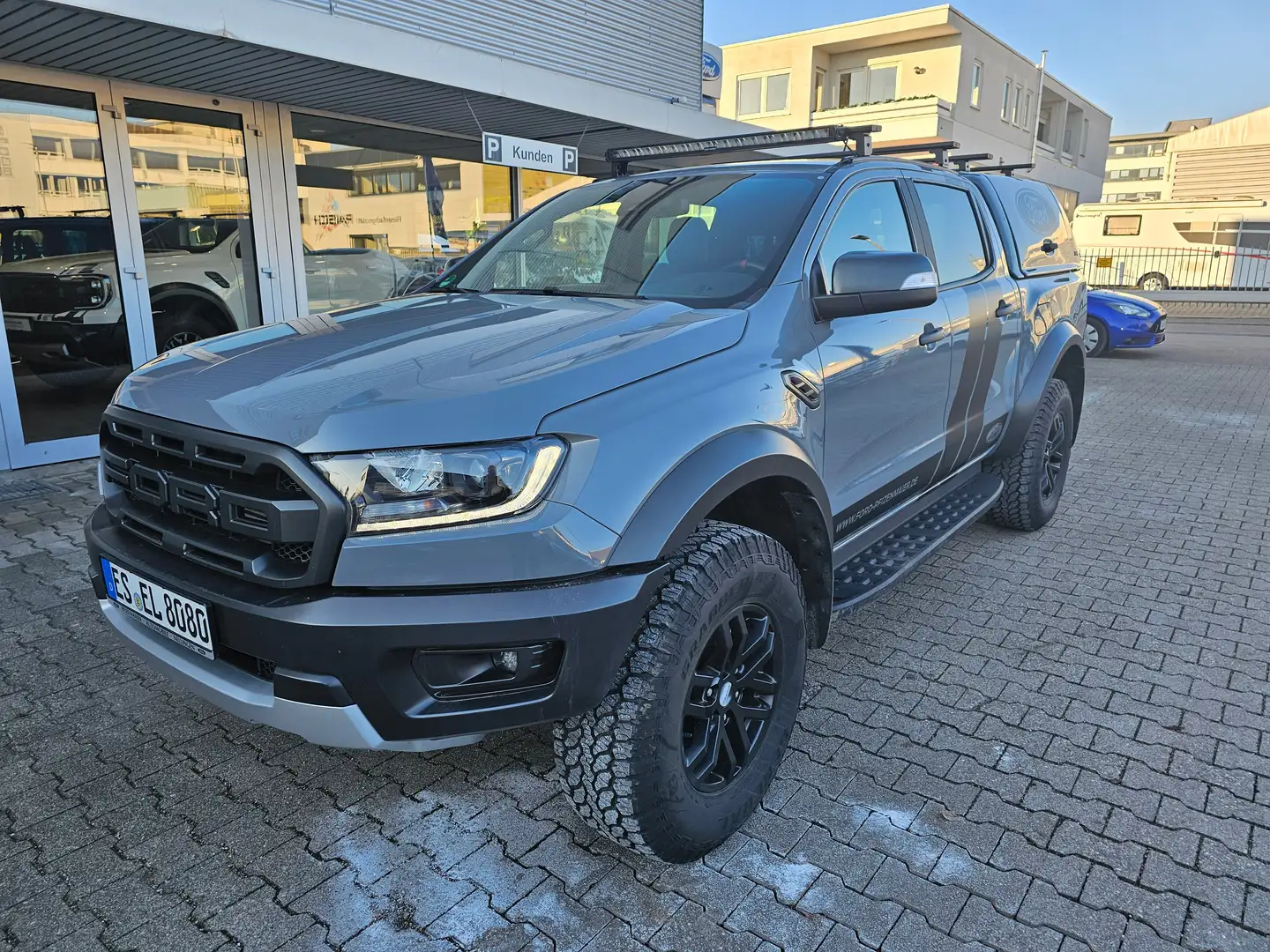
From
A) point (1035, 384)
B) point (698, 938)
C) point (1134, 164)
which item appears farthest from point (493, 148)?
point (1134, 164)

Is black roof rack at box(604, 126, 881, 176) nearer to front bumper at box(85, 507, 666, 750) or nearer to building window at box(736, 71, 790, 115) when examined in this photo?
front bumper at box(85, 507, 666, 750)

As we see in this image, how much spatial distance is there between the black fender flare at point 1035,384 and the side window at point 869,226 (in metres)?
1.45

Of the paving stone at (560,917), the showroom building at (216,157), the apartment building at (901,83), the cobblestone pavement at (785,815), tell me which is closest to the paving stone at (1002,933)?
the cobblestone pavement at (785,815)

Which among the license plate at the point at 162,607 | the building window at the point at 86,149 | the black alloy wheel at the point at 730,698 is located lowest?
the black alloy wheel at the point at 730,698

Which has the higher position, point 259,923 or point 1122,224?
point 1122,224

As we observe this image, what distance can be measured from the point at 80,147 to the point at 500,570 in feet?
20.8

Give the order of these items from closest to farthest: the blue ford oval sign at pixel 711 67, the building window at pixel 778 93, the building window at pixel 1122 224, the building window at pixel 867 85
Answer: the blue ford oval sign at pixel 711 67 → the building window at pixel 1122 224 → the building window at pixel 867 85 → the building window at pixel 778 93

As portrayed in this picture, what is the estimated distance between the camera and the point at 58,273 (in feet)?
20.4

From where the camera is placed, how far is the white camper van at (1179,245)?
24.8 meters

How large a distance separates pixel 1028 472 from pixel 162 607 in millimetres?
4215

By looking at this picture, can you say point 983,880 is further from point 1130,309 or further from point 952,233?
point 1130,309

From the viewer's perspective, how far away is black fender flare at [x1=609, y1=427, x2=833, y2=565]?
1.97 meters

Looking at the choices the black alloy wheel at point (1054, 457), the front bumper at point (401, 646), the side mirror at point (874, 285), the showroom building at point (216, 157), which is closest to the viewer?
the front bumper at point (401, 646)

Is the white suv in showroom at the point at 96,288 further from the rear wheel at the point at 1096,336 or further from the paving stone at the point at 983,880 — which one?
the rear wheel at the point at 1096,336
